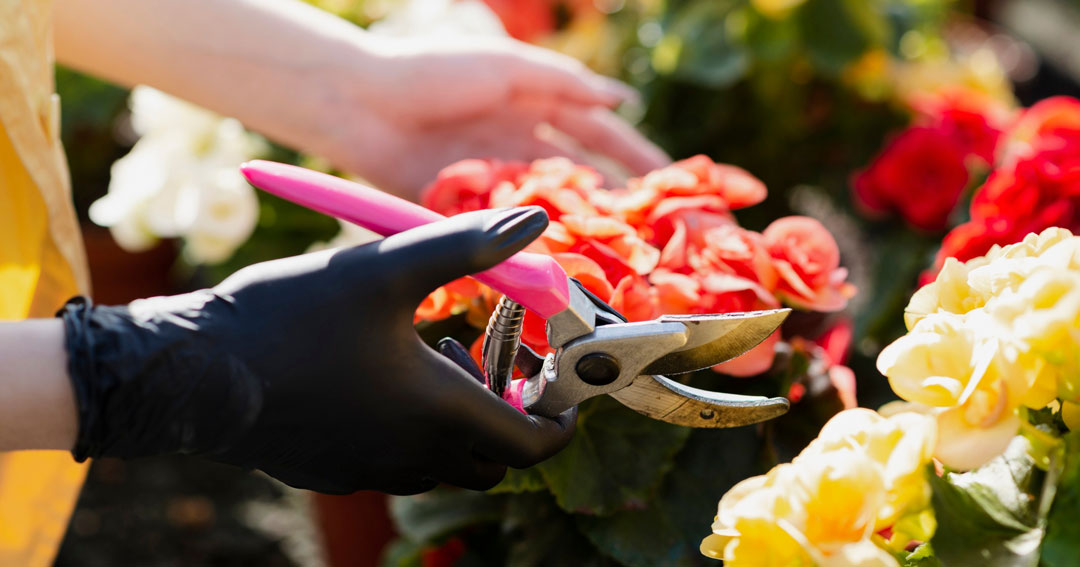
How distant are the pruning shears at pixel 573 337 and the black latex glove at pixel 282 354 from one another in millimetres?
49

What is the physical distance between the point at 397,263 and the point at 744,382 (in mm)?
393

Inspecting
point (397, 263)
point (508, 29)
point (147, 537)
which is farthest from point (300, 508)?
point (397, 263)

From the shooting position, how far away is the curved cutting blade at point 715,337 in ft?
1.89

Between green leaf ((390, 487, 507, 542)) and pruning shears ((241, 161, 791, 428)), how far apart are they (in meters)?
0.30

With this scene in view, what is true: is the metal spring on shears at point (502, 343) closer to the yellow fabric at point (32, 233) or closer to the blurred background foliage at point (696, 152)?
the blurred background foliage at point (696, 152)

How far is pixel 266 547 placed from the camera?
1.77m

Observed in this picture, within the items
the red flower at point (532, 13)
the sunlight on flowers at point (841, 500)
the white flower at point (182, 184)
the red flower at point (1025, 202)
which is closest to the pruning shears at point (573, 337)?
the sunlight on flowers at point (841, 500)

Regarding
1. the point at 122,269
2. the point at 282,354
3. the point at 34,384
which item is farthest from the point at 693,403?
the point at 122,269

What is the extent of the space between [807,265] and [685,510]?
0.76 ft

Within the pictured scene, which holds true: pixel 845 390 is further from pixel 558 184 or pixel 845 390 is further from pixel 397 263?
pixel 397 263

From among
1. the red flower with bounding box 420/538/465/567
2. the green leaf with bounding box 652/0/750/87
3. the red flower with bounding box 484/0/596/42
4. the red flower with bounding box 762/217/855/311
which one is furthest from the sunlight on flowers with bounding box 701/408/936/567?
the red flower with bounding box 484/0/596/42

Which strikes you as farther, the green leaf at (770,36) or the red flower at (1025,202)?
the green leaf at (770,36)

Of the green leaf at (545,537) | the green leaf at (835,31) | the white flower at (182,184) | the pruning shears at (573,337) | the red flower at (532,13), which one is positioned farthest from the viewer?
the red flower at (532,13)

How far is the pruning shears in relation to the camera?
54 cm
